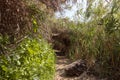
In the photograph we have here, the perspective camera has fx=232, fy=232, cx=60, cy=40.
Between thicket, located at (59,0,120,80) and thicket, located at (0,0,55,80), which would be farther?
thicket, located at (59,0,120,80)

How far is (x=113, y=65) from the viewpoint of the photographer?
25.7ft

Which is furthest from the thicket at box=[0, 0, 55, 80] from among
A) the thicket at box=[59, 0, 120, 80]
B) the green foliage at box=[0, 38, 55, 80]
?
the thicket at box=[59, 0, 120, 80]

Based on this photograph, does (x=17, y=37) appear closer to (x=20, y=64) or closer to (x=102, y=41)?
(x=20, y=64)

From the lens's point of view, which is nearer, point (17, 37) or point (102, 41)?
point (17, 37)

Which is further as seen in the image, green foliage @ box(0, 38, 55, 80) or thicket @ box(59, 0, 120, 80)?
thicket @ box(59, 0, 120, 80)

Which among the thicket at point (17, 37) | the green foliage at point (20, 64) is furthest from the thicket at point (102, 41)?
the thicket at point (17, 37)

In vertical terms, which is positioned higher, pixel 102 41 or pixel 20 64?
pixel 20 64

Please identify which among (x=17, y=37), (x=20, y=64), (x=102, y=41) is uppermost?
(x=17, y=37)

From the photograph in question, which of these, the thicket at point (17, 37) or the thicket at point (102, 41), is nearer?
the thicket at point (17, 37)

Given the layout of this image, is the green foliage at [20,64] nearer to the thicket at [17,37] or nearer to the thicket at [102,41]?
the thicket at [17,37]

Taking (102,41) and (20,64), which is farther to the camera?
(102,41)

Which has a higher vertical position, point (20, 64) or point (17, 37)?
point (17, 37)

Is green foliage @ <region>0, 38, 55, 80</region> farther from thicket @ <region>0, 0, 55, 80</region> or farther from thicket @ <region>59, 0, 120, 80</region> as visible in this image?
thicket @ <region>59, 0, 120, 80</region>

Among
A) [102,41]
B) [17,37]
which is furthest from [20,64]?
[102,41]
